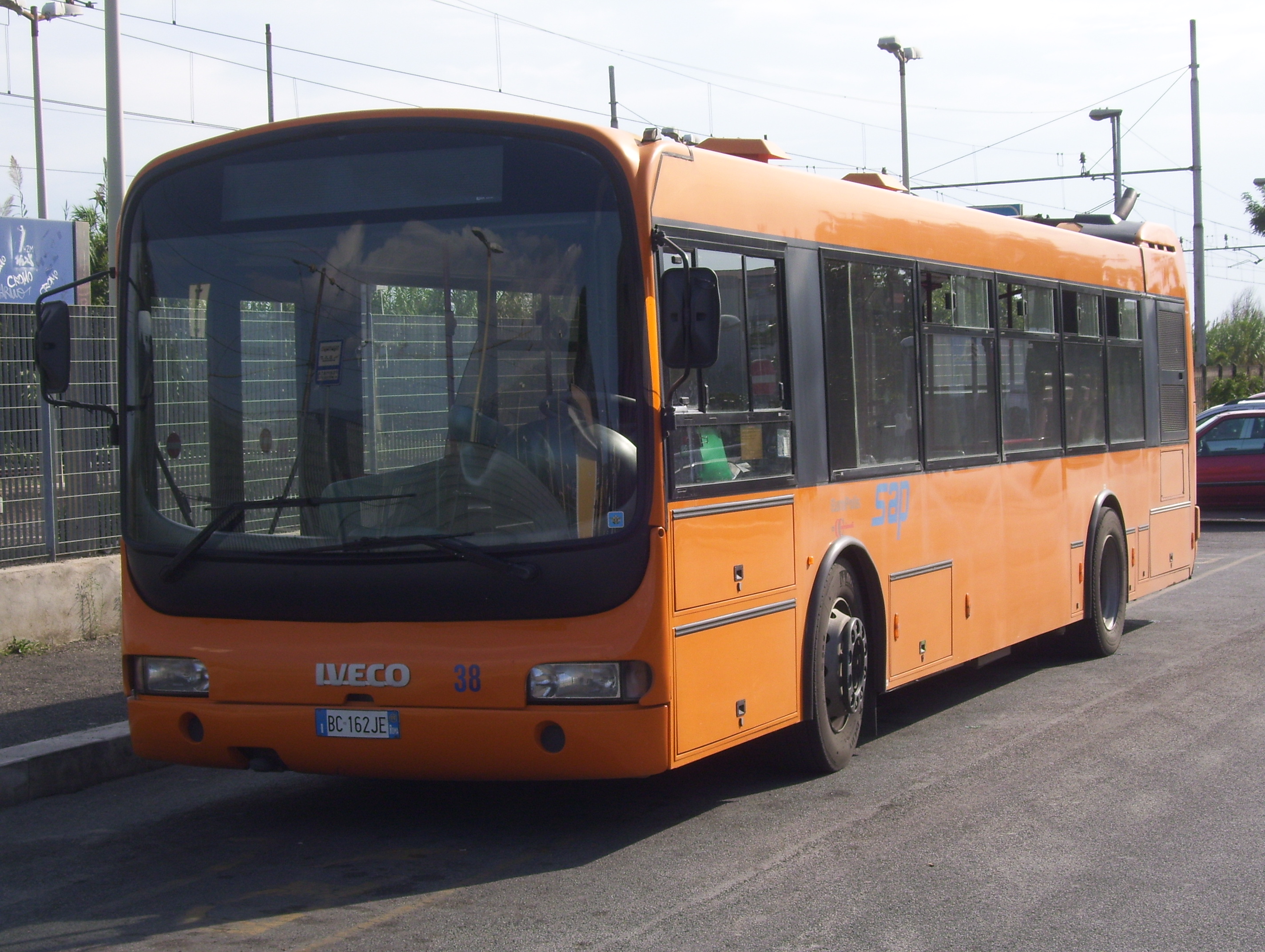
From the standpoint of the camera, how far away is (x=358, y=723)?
19.7ft

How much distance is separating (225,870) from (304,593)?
1102 mm

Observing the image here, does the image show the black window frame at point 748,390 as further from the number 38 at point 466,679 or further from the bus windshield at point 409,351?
the number 38 at point 466,679

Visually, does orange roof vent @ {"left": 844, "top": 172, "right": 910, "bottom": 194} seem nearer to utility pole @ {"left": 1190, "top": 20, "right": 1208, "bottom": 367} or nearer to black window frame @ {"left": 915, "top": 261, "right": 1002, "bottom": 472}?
black window frame @ {"left": 915, "top": 261, "right": 1002, "bottom": 472}

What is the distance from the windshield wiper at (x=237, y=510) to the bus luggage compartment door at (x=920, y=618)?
3.04m

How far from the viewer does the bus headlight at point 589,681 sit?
579 centimetres

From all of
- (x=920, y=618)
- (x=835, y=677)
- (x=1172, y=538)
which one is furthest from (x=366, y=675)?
(x=1172, y=538)

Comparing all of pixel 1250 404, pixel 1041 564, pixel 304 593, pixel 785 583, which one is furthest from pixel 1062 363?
pixel 1250 404

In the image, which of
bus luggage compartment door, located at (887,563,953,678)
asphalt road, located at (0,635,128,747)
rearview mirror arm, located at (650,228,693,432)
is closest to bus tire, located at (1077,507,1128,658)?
bus luggage compartment door, located at (887,563,953,678)

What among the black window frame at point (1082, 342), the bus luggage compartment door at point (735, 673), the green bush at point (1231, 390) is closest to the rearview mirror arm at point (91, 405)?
the bus luggage compartment door at point (735, 673)

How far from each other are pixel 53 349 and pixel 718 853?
353 centimetres

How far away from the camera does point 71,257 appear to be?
40.1ft

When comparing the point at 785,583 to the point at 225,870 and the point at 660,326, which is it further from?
the point at 225,870

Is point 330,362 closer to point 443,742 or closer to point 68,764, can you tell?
point 443,742

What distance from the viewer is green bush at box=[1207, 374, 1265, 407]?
46.9 m
